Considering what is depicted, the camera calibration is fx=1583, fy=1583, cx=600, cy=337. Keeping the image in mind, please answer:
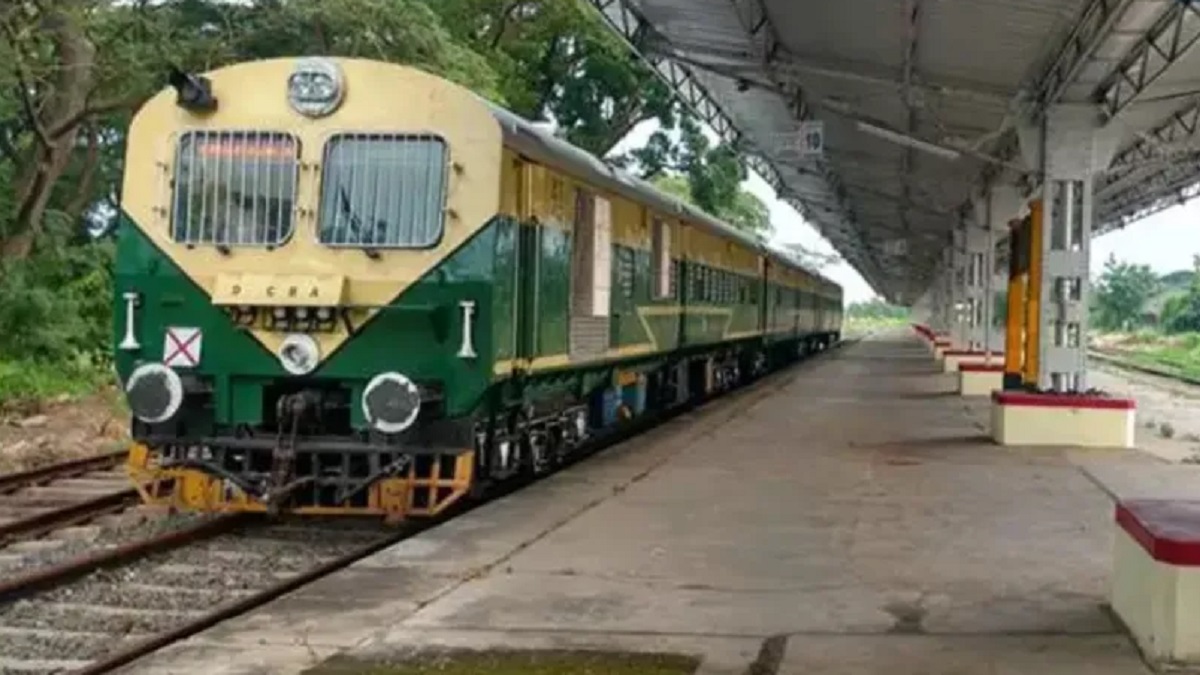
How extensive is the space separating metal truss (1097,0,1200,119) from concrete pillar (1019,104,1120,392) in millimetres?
372

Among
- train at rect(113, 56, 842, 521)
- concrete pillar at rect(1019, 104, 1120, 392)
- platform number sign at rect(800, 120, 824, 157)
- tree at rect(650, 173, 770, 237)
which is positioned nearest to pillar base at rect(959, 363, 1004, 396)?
tree at rect(650, 173, 770, 237)

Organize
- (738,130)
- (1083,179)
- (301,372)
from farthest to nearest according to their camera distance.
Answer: (738,130) < (1083,179) < (301,372)

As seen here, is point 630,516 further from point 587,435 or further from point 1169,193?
point 1169,193

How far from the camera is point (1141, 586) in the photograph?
697 cm

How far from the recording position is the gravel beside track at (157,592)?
733cm

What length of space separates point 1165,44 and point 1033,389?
453 centimetres

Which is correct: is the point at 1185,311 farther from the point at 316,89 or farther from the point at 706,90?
the point at 316,89

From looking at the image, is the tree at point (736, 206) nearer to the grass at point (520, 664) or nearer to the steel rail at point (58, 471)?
the steel rail at point (58, 471)

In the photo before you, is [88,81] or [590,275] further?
[88,81]

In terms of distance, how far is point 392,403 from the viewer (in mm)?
9711

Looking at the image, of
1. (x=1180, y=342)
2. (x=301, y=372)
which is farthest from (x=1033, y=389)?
(x=1180, y=342)

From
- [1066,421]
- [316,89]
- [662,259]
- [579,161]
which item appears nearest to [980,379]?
[1066,421]

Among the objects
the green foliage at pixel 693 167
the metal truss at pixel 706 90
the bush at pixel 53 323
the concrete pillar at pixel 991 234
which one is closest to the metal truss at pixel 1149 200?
the concrete pillar at pixel 991 234

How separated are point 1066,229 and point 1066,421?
217 centimetres
